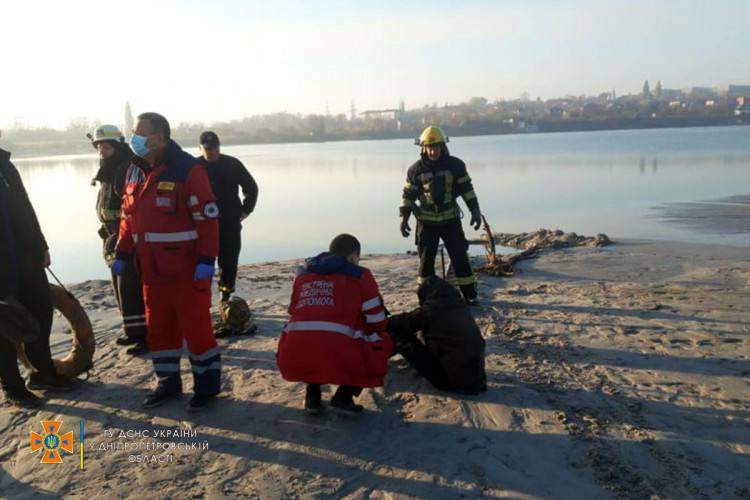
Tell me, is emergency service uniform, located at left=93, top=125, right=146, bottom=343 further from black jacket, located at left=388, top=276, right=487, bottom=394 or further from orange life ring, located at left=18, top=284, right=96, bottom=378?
black jacket, located at left=388, top=276, right=487, bottom=394

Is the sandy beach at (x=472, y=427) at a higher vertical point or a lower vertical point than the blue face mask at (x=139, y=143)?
lower

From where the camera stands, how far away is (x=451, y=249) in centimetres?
569

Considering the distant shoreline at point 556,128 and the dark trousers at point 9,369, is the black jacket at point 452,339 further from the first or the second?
the distant shoreline at point 556,128

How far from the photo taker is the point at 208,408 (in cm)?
365

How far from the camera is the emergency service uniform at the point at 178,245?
3480mm

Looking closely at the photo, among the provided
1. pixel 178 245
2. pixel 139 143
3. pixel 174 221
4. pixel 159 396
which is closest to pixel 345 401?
pixel 159 396

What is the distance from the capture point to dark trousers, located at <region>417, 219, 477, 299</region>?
18.5ft

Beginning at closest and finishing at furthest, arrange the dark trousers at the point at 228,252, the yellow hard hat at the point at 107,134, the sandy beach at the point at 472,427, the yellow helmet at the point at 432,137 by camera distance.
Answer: the sandy beach at the point at 472,427, the yellow hard hat at the point at 107,134, the dark trousers at the point at 228,252, the yellow helmet at the point at 432,137

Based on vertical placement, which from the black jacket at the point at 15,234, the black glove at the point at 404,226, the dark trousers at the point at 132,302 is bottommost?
the dark trousers at the point at 132,302

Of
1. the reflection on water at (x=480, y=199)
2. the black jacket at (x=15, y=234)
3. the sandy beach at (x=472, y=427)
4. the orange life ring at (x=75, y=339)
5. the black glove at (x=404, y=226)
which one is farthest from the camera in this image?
the reflection on water at (x=480, y=199)

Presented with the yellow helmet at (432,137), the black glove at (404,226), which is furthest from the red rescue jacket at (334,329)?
the black glove at (404,226)

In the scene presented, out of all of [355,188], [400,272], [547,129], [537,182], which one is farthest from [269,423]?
[547,129]

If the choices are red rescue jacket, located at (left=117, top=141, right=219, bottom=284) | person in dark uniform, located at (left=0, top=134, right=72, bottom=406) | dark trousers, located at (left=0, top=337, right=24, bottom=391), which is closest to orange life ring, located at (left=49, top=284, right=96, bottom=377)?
person in dark uniform, located at (left=0, top=134, right=72, bottom=406)

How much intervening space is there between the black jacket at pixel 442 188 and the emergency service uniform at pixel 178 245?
2.54 meters
